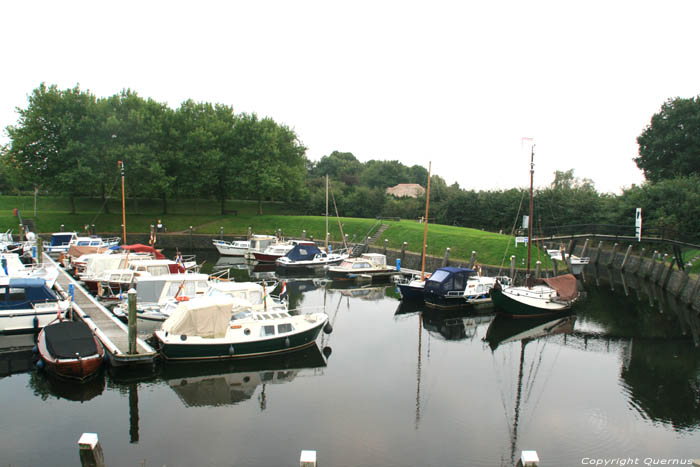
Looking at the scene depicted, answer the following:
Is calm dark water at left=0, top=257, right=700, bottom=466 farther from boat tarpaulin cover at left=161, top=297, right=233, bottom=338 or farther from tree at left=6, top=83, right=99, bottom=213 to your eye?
tree at left=6, top=83, right=99, bottom=213

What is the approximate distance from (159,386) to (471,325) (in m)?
16.6

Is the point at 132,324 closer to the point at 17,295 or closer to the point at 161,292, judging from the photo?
the point at 161,292

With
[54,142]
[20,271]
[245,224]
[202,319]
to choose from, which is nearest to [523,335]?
[202,319]

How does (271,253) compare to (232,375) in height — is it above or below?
above

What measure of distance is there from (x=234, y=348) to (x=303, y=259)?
79.4 feet

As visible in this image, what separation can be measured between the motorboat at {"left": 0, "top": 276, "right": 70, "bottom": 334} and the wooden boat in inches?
122

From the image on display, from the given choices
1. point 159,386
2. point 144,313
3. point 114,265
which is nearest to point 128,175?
point 114,265

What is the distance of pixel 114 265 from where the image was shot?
33000mm

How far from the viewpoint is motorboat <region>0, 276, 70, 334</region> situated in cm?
2028

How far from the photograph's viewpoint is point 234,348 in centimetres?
1905

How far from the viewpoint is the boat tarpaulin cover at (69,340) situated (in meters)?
16.6

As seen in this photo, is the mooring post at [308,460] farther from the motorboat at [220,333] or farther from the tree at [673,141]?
Result: the tree at [673,141]

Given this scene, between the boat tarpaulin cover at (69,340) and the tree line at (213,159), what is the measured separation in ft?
146

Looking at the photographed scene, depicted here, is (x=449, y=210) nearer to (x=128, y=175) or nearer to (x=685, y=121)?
(x=685, y=121)
